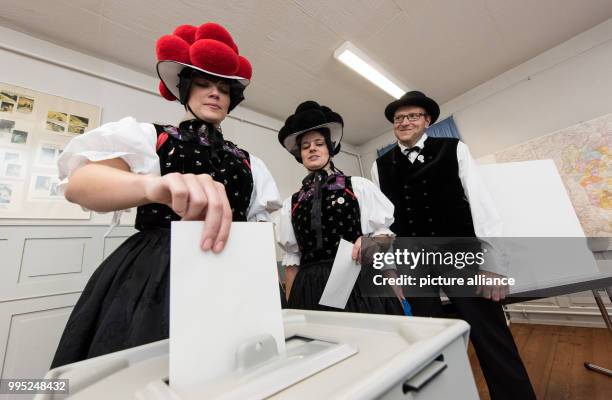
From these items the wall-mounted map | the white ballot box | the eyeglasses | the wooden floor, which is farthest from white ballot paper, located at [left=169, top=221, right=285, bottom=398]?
the wall-mounted map

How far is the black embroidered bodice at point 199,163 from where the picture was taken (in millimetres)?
576

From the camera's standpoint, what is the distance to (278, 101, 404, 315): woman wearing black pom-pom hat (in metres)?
0.90

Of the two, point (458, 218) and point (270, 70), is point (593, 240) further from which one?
point (270, 70)

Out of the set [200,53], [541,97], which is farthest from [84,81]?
[541,97]

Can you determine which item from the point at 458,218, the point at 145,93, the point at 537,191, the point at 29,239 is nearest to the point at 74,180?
the point at 458,218

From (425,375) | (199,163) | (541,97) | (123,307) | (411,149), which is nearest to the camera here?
(425,375)

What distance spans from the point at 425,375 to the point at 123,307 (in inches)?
19.3

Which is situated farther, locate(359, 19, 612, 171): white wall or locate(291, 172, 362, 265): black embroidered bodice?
locate(359, 19, 612, 171): white wall

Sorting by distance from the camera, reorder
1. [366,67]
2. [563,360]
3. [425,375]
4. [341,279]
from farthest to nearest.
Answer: [366,67], [563,360], [341,279], [425,375]

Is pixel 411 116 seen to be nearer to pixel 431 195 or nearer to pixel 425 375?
pixel 431 195

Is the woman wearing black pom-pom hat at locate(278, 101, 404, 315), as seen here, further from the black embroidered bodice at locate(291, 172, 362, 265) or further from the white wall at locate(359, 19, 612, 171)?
the white wall at locate(359, 19, 612, 171)

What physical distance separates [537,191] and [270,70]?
6.69 ft

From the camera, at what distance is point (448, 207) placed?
1.05 m

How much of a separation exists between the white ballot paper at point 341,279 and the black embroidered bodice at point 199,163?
33 cm
